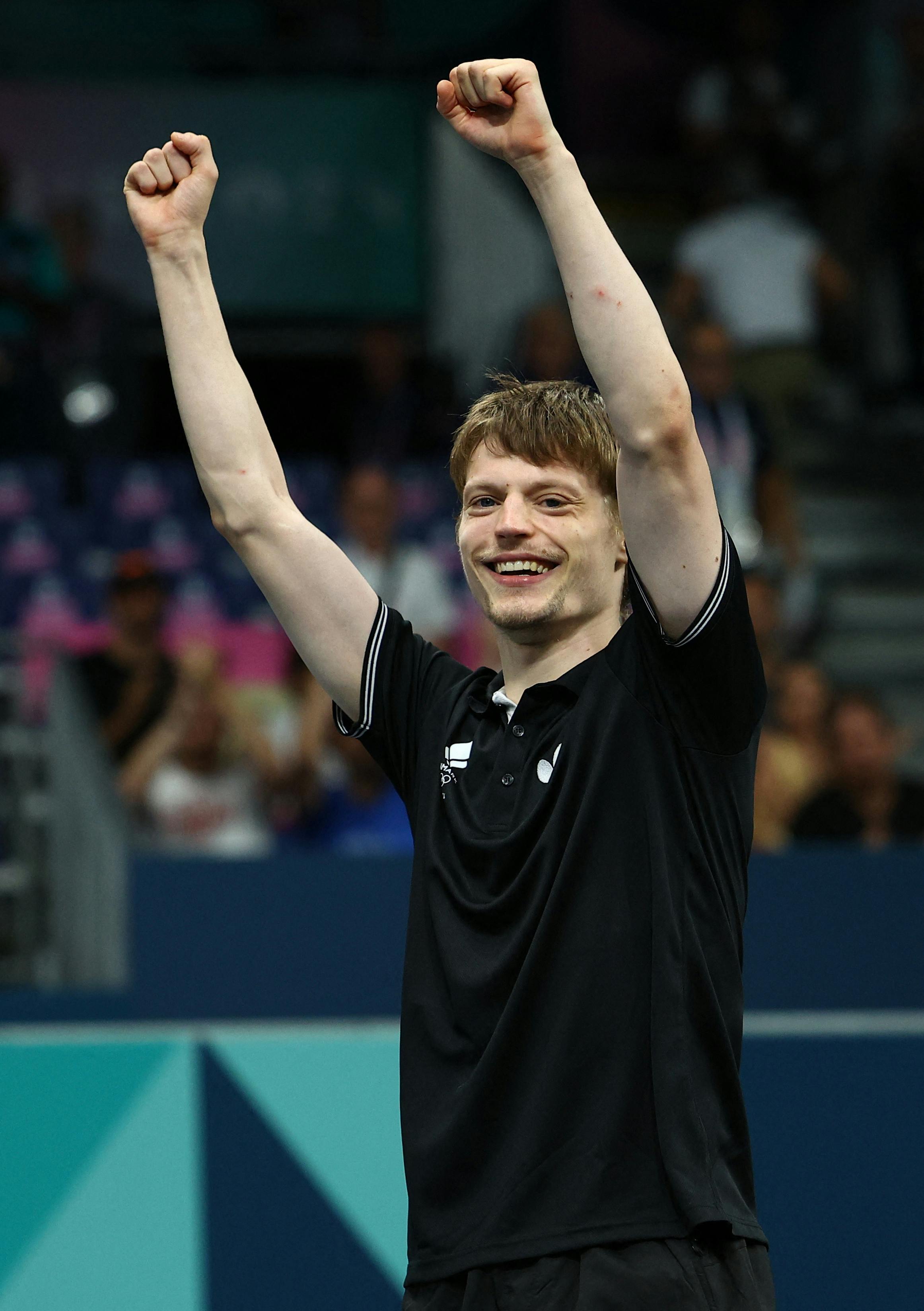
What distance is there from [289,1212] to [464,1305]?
4.60ft

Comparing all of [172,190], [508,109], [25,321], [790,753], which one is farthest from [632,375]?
[25,321]

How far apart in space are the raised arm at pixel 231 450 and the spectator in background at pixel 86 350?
6488 millimetres

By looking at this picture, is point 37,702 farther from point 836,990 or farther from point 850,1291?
point 850,1291

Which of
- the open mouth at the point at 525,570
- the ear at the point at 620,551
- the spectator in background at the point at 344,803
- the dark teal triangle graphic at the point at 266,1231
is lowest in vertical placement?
the dark teal triangle graphic at the point at 266,1231

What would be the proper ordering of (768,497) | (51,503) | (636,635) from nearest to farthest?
(636,635) < (768,497) < (51,503)

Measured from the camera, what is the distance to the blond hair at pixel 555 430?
2.19m

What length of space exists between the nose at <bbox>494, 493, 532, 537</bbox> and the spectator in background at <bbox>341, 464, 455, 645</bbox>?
472 cm

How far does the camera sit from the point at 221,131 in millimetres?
11531

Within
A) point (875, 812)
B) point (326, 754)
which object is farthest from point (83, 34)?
point (875, 812)

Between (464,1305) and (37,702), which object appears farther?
(37,702)

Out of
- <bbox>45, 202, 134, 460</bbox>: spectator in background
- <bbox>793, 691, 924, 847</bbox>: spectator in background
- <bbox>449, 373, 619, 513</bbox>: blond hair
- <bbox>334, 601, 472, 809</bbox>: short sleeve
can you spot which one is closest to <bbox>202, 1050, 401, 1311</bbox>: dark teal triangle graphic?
<bbox>334, 601, 472, 809</bbox>: short sleeve

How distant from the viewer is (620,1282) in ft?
6.20

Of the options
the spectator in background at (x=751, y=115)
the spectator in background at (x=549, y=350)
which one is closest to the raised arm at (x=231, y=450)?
the spectator in background at (x=549, y=350)

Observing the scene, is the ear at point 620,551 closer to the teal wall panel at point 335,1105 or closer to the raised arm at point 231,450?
the raised arm at point 231,450
